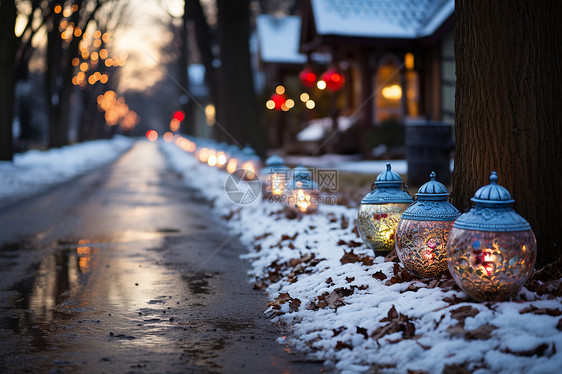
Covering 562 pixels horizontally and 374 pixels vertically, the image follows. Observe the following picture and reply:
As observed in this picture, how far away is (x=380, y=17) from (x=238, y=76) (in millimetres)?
8240

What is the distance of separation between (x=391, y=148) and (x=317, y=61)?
14529mm

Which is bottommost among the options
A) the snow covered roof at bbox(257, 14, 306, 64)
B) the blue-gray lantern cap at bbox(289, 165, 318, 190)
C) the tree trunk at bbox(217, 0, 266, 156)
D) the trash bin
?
the blue-gray lantern cap at bbox(289, 165, 318, 190)

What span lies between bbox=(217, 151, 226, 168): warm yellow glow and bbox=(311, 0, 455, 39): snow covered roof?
622 cm

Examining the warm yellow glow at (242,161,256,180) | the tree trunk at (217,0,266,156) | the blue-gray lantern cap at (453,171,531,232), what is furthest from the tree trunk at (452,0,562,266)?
the tree trunk at (217,0,266,156)

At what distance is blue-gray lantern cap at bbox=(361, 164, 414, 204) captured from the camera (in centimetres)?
675

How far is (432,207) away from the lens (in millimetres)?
5715

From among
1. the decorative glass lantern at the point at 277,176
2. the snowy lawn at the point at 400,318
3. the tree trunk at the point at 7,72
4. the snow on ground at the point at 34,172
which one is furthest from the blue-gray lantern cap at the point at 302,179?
the tree trunk at the point at 7,72

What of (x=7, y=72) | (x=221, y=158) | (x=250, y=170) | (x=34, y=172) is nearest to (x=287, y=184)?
(x=250, y=170)

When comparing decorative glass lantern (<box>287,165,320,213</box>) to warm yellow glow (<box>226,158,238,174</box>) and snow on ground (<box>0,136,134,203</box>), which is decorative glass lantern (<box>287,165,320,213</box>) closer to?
warm yellow glow (<box>226,158,238,174</box>)

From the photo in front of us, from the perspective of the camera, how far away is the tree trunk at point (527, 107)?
5.65 metres

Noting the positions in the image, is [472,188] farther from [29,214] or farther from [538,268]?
[29,214]

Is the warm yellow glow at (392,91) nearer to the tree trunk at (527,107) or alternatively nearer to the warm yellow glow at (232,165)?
the warm yellow glow at (232,165)

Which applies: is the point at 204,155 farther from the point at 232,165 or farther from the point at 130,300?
the point at 130,300

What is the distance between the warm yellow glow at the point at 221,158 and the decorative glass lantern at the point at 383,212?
1598 cm
